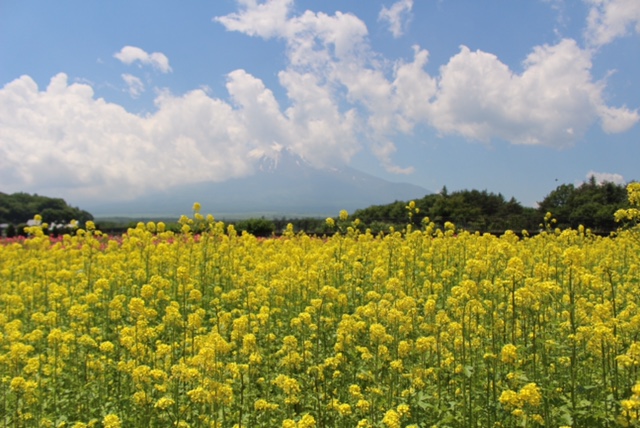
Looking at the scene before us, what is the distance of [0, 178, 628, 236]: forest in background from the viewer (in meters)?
24.9

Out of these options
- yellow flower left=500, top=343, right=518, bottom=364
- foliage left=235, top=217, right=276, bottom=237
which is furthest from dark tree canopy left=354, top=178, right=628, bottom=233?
yellow flower left=500, top=343, right=518, bottom=364

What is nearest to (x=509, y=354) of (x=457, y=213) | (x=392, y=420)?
(x=392, y=420)

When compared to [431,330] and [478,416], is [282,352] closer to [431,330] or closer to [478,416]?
[431,330]

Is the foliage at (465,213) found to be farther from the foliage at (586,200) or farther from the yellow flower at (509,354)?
the yellow flower at (509,354)

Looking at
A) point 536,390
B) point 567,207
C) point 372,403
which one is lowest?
point 372,403

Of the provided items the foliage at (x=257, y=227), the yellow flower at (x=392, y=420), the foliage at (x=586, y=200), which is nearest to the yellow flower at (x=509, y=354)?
the yellow flower at (x=392, y=420)

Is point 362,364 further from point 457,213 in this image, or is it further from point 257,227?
point 457,213

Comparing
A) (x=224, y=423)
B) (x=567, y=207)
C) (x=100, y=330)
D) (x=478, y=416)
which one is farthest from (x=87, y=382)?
(x=567, y=207)

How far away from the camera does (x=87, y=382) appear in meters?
5.70

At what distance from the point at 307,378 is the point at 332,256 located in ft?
16.4

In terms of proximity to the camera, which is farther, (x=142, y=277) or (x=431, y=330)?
(x=142, y=277)

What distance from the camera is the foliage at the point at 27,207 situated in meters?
62.1

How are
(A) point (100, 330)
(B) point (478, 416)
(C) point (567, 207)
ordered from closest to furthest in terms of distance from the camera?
1. (B) point (478, 416)
2. (A) point (100, 330)
3. (C) point (567, 207)

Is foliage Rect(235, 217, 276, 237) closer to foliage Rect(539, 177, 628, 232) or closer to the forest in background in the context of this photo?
the forest in background
